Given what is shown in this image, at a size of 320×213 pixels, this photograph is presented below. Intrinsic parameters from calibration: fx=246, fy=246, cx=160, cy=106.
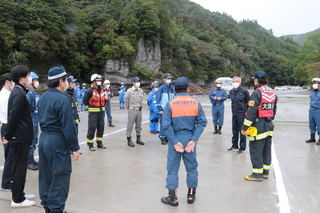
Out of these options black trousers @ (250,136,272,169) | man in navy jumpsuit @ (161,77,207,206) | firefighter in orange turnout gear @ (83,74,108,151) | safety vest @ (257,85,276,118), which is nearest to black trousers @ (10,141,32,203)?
man in navy jumpsuit @ (161,77,207,206)

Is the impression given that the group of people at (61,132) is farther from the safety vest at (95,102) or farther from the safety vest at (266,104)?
the safety vest at (95,102)

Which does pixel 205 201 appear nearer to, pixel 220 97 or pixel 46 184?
pixel 46 184

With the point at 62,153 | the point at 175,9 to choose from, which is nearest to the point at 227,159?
the point at 62,153

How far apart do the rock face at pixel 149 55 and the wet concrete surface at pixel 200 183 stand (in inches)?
1507

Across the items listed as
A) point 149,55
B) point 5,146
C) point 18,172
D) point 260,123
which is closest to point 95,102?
point 5,146

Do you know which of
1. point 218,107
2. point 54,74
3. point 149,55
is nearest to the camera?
point 54,74

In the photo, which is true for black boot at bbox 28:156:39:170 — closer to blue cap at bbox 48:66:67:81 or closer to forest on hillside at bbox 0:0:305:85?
blue cap at bbox 48:66:67:81

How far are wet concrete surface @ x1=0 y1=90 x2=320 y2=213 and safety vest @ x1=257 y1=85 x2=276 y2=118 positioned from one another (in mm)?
1302

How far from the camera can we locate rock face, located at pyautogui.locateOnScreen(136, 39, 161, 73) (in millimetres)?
44281

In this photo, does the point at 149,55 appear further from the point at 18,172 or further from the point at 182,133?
the point at 18,172

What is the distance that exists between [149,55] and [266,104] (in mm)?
42482

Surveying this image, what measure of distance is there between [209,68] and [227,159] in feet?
187

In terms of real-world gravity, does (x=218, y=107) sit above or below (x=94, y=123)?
above

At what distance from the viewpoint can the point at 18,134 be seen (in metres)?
3.60
